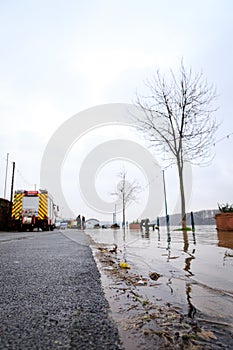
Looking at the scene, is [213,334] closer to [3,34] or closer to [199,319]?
[199,319]

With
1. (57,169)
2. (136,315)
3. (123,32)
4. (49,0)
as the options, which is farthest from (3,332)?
(57,169)

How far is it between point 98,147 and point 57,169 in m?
5.87

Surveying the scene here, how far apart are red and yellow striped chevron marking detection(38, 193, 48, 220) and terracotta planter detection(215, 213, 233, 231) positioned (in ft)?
46.6

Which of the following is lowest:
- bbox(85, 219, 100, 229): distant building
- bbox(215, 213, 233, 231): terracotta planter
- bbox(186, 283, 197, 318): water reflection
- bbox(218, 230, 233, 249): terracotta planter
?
bbox(186, 283, 197, 318): water reflection

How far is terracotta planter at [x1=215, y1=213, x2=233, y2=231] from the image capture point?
A: 8.41 metres

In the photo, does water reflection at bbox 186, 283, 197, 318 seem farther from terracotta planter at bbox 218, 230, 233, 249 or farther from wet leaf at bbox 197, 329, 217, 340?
terracotta planter at bbox 218, 230, 233, 249

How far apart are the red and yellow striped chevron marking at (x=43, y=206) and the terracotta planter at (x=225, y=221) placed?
46.6ft

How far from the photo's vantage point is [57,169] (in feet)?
100

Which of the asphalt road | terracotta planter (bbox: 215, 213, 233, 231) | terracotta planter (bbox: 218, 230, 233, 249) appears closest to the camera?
the asphalt road

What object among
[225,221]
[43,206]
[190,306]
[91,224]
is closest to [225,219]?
[225,221]

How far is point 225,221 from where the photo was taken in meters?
8.69

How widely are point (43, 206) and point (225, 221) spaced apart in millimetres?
14843

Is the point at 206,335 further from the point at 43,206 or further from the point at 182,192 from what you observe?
the point at 43,206

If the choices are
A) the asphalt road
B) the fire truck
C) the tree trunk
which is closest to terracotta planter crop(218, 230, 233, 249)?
the asphalt road
